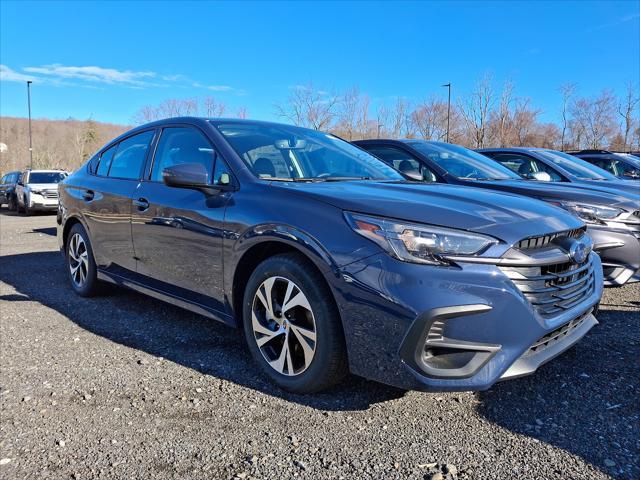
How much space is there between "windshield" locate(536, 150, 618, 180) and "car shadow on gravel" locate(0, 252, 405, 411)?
4938 millimetres

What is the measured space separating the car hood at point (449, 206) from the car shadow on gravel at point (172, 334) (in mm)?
1060

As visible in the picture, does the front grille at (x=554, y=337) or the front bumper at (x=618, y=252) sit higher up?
the front bumper at (x=618, y=252)

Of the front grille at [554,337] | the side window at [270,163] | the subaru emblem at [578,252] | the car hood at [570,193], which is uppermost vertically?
the side window at [270,163]

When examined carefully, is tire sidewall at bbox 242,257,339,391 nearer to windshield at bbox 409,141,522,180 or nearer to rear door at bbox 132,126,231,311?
rear door at bbox 132,126,231,311

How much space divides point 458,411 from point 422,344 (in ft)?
2.06

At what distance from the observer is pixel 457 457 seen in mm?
2229

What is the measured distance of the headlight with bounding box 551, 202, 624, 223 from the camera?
15.1 ft

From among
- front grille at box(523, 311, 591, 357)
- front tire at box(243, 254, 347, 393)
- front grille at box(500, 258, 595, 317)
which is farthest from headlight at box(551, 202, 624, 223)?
front tire at box(243, 254, 347, 393)

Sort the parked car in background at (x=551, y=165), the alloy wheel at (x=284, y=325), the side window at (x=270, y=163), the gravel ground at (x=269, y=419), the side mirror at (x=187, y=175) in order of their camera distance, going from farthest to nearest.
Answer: the parked car in background at (x=551, y=165) → the side window at (x=270, y=163) → the side mirror at (x=187, y=175) → the alloy wheel at (x=284, y=325) → the gravel ground at (x=269, y=419)

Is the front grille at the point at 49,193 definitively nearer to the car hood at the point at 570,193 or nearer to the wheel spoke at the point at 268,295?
the car hood at the point at 570,193

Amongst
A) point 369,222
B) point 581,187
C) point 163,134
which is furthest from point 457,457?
point 581,187

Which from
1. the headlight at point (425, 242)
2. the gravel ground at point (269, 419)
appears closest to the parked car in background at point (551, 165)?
the gravel ground at point (269, 419)

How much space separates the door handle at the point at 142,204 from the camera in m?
3.76

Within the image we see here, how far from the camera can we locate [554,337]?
8.39 ft
